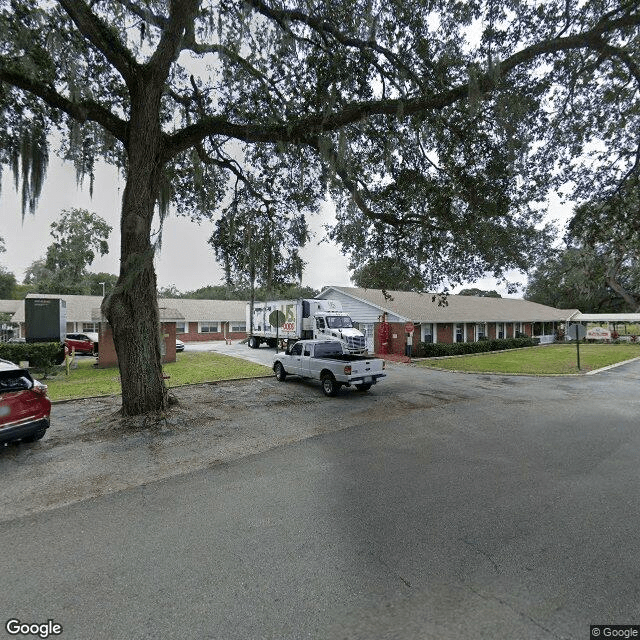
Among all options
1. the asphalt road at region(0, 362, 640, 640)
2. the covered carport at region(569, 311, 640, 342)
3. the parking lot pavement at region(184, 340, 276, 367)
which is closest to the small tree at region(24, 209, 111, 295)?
the parking lot pavement at region(184, 340, 276, 367)

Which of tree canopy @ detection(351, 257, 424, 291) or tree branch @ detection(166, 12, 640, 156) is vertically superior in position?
tree branch @ detection(166, 12, 640, 156)

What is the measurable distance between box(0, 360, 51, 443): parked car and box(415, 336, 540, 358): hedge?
20.0 m

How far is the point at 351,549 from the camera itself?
139 inches

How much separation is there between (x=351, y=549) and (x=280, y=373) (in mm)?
10962

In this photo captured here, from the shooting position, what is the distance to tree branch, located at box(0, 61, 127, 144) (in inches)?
294

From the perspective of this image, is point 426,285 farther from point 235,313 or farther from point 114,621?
point 235,313

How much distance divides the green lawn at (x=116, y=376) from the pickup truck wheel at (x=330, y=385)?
4.15m

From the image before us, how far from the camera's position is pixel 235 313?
147ft

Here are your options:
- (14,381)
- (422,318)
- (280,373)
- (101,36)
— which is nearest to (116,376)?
(280,373)

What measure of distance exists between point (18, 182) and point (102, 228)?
38.5 meters

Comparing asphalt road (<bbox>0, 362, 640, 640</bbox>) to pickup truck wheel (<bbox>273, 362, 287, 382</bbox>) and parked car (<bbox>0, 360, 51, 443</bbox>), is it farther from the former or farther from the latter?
pickup truck wheel (<bbox>273, 362, 287, 382</bbox>)

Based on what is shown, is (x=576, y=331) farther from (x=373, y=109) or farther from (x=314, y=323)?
(x=373, y=109)

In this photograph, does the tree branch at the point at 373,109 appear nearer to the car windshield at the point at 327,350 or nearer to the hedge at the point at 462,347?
the car windshield at the point at 327,350

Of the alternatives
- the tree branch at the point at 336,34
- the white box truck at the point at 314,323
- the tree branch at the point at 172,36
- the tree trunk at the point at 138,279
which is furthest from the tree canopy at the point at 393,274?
the tree branch at the point at 172,36
